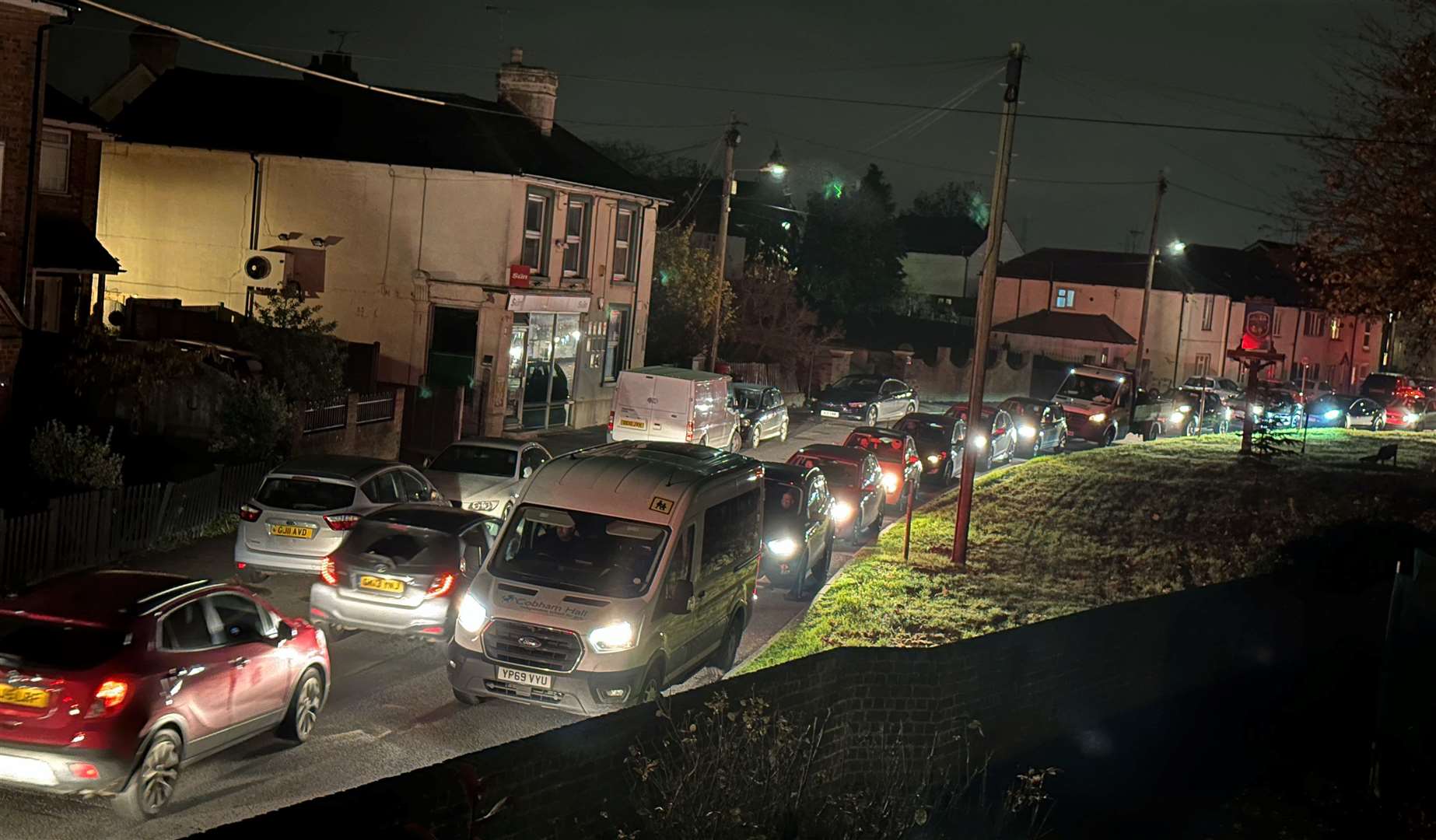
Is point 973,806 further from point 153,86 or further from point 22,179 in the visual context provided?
point 153,86

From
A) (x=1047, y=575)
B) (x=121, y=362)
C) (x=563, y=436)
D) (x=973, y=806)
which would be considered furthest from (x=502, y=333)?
(x=973, y=806)

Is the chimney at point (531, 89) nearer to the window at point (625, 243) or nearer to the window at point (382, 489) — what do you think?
the window at point (625, 243)

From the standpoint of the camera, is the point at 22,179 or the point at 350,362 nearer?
the point at 22,179

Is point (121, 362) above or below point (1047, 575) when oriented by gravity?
above

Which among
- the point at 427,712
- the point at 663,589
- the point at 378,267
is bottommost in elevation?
the point at 427,712

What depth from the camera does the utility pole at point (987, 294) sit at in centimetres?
Result: 2034

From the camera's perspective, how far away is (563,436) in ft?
112

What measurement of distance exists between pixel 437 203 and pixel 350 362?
4.21m

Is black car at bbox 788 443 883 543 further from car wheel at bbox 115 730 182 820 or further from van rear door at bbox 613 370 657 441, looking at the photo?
car wheel at bbox 115 730 182 820

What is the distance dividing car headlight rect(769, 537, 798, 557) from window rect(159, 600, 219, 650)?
9486 mm

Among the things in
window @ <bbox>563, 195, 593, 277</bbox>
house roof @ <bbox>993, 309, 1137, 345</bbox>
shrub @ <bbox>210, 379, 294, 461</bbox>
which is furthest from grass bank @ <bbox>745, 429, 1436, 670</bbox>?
house roof @ <bbox>993, 309, 1137, 345</bbox>

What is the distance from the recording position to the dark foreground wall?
7.41 m

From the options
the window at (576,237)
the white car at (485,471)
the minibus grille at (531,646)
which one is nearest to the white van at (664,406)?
the white car at (485,471)

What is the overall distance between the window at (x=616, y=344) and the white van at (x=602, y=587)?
2345cm
